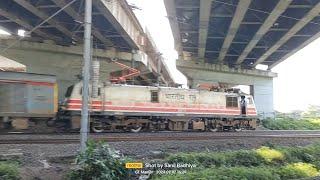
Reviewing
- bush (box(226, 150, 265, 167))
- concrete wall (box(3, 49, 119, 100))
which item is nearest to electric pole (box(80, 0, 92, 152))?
bush (box(226, 150, 265, 167))

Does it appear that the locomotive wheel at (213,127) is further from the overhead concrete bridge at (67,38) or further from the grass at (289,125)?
the grass at (289,125)

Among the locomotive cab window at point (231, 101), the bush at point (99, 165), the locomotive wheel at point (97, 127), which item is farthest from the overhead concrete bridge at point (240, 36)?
the bush at point (99, 165)

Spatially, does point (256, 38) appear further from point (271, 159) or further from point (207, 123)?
point (271, 159)

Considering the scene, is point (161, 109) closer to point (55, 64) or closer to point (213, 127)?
point (213, 127)

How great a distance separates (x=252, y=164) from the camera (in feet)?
44.7

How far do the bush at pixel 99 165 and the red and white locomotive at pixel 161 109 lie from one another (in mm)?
12918

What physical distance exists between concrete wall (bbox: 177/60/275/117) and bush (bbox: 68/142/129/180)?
37557 millimetres

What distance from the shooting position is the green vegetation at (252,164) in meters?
11.2

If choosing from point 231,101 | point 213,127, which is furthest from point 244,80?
point 213,127

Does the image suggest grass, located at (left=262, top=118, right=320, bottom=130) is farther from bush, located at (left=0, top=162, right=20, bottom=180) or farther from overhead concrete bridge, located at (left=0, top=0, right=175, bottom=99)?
bush, located at (left=0, top=162, right=20, bottom=180)

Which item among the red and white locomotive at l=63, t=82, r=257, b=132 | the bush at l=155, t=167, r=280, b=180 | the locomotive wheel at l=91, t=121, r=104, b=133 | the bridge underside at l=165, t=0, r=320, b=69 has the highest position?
the bridge underside at l=165, t=0, r=320, b=69

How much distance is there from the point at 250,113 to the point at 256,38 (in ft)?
29.5

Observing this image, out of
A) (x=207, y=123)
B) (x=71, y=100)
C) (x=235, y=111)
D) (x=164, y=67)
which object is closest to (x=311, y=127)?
(x=235, y=111)

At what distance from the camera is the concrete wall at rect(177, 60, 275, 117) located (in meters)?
50.0
